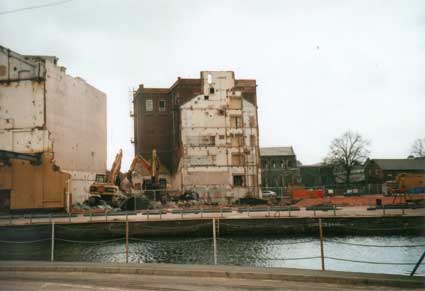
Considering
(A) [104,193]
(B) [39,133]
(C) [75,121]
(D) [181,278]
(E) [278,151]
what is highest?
(C) [75,121]

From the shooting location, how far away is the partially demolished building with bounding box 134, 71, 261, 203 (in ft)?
171

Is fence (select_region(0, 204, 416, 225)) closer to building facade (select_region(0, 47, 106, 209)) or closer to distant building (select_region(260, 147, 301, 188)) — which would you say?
building facade (select_region(0, 47, 106, 209))

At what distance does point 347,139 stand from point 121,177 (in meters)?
53.3

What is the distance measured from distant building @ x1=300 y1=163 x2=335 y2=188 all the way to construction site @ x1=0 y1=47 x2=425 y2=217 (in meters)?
33.4

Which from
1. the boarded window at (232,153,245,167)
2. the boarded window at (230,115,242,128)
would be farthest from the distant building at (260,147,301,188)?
the boarded window at (230,115,242,128)

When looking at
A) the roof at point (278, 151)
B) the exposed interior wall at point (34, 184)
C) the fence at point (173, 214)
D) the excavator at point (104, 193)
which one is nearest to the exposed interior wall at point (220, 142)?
the excavator at point (104, 193)

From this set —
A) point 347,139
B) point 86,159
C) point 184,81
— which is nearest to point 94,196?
point 86,159

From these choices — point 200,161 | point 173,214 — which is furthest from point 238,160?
point 173,214

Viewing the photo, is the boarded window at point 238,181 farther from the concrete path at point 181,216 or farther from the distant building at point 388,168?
the distant building at point 388,168

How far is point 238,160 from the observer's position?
176 ft

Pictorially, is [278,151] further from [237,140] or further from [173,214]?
[173,214]

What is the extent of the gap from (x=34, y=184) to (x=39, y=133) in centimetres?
484

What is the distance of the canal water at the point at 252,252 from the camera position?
18578mm

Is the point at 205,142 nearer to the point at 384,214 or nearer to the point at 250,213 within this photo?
the point at 250,213
